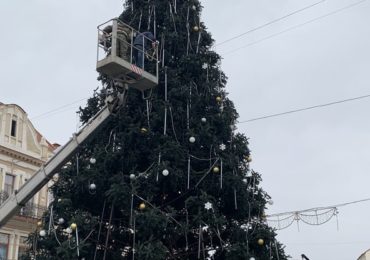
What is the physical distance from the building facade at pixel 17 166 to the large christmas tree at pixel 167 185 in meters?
14.2

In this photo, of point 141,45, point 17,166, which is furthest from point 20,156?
point 141,45

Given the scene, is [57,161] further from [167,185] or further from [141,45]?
[141,45]

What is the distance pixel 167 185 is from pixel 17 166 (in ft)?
56.5

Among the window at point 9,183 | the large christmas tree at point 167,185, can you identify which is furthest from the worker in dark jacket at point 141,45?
the window at point 9,183

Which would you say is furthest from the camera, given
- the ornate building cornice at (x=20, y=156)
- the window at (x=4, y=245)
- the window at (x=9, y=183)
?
the window at (x=9, y=183)

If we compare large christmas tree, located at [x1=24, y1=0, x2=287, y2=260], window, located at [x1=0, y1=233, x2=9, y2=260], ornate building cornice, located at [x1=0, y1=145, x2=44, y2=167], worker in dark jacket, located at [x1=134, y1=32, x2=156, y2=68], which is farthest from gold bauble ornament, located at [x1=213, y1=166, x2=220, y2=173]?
window, located at [x1=0, y1=233, x2=9, y2=260]

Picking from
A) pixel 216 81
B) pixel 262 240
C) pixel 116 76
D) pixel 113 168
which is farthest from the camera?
pixel 216 81

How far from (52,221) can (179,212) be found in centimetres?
287

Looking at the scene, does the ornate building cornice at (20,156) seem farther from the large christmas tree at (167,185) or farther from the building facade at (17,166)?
the large christmas tree at (167,185)

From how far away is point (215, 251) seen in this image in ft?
39.1

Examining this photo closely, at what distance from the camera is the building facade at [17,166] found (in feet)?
85.7

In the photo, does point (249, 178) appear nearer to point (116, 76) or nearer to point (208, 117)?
point (208, 117)

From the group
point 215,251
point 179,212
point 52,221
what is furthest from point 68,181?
point 215,251

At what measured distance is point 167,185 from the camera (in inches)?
469
